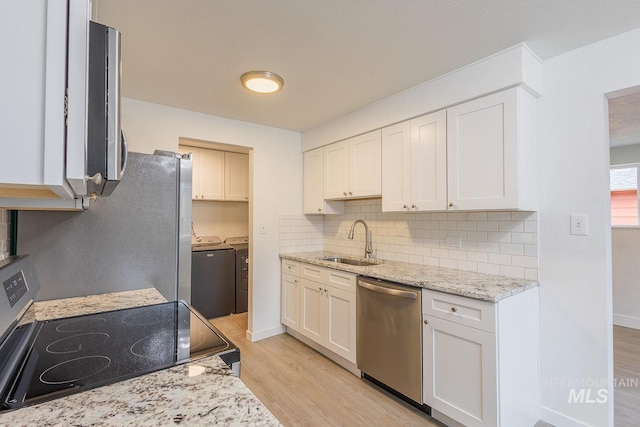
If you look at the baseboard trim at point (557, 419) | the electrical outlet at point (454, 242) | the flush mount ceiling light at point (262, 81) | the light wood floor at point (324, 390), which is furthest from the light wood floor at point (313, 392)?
the flush mount ceiling light at point (262, 81)

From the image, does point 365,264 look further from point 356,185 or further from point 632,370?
point 632,370

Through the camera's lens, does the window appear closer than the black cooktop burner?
No

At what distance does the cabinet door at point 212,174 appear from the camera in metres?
4.08

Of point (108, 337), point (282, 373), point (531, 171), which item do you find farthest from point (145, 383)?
point (531, 171)

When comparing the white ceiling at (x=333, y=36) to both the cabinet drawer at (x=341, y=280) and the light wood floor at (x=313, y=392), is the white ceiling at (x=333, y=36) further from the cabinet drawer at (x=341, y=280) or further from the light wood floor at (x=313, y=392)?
the light wood floor at (x=313, y=392)

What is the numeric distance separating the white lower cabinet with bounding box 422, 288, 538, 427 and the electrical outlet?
0.58m

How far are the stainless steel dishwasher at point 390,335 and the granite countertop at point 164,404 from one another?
4.78 ft

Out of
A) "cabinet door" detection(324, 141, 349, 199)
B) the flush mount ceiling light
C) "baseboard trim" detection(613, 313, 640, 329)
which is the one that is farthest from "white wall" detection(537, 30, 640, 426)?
"baseboard trim" detection(613, 313, 640, 329)

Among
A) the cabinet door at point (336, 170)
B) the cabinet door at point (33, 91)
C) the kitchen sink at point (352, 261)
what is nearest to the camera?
the cabinet door at point (33, 91)

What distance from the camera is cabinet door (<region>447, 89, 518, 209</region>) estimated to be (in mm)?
1837

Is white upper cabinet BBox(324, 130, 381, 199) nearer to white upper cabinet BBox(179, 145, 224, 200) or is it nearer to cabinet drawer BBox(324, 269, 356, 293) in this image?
cabinet drawer BBox(324, 269, 356, 293)

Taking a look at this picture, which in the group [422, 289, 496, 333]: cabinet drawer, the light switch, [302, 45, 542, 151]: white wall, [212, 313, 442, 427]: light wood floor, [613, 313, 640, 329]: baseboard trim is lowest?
[212, 313, 442, 427]: light wood floor

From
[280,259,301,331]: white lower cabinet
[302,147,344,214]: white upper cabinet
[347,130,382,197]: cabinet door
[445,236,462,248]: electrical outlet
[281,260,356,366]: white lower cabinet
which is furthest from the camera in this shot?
[302,147,344,214]: white upper cabinet

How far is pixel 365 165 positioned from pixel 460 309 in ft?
4.87
